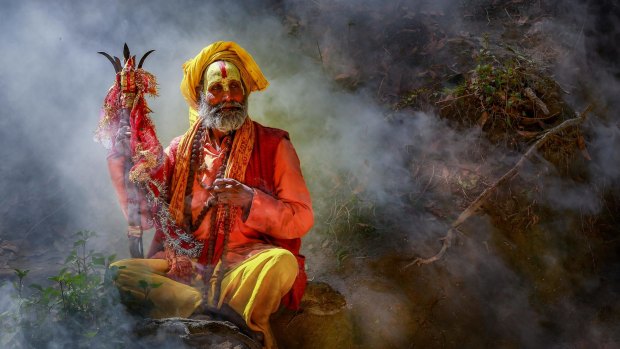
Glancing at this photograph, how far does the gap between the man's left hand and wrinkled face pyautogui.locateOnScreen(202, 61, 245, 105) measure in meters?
0.67

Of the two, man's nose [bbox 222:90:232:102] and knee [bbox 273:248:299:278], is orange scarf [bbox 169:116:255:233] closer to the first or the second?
man's nose [bbox 222:90:232:102]

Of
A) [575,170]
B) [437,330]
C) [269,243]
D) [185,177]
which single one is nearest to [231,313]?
[269,243]

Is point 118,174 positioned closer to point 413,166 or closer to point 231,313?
point 231,313

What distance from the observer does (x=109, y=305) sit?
400cm

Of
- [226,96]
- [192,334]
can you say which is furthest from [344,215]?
[192,334]

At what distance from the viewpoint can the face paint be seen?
443 cm

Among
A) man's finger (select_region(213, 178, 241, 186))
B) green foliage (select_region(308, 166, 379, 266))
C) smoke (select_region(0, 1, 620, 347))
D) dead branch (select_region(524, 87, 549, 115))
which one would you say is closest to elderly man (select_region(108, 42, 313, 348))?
man's finger (select_region(213, 178, 241, 186))

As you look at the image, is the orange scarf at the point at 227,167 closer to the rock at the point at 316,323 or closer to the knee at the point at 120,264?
the knee at the point at 120,264

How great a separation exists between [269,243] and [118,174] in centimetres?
125

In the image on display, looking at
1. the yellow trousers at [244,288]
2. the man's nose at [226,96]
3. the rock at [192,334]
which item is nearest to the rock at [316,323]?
the yellow trousers at [244,288]

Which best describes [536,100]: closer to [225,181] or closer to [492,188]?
[492,188]

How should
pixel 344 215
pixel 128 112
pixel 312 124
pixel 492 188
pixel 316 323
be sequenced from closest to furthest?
pixel 128 112 < pixel 316 323 < pixel 492 188 < pixel 344 215 < pixel 312 124

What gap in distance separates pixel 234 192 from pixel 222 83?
34.1 inches

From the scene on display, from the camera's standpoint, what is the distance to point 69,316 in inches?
153
